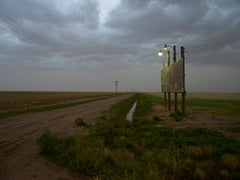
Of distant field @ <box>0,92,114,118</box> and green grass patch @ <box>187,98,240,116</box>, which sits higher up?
green grass patch @ <box>187,98,240,116</box>

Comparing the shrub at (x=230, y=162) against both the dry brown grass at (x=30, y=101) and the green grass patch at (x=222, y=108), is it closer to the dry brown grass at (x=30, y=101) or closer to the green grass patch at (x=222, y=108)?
the green grass patch at (x=222, y=108)

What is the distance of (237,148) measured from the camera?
630 cm

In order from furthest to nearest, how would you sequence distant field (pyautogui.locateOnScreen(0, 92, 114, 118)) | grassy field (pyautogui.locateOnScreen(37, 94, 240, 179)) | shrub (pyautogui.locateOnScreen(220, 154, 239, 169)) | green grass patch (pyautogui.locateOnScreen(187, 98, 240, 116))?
distant field (pyautogui.locateOnScreen(0, 92, 114, 118)) < green grass patch (pyautogui.locateOnScreen(187, 98, 240, 116)) < shrub (pyautogui.locateOnScreen(220, 154, 239, 169)) < grassy field (pyautogui.locateOnScreen(37, 94, 240, 179))

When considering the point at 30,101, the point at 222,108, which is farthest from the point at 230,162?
the point at 30,101

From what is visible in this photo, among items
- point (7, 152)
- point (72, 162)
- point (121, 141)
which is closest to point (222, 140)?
point (121, 141)

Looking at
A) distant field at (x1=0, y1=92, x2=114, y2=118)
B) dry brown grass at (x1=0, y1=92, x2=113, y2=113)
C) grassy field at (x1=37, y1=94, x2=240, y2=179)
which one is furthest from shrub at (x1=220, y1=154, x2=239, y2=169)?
dry brown grass at (x1=0, y1=92, x2=113, y2=113)

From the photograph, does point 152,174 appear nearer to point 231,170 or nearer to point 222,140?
point 231,170

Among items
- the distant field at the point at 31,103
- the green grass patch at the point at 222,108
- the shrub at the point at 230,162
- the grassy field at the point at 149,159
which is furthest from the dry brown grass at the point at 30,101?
the green grass patch at the point at 222,108

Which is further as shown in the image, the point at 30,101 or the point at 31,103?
the point at 30,101

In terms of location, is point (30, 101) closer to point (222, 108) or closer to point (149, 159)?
point (222, 108)

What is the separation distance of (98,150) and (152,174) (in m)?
2.42

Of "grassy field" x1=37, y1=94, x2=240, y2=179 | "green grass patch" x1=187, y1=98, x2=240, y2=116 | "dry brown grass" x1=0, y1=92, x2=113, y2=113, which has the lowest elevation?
"dry brown grass" x1=0, y1=92, x2=113, y2=113

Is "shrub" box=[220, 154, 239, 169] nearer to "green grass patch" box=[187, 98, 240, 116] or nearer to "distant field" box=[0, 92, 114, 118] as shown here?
"green grass patch" box=[187, 98, 240, 116]

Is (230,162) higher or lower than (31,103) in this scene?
higher
